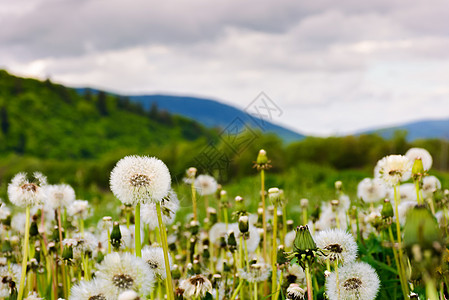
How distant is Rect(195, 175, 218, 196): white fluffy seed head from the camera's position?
4.05 metres

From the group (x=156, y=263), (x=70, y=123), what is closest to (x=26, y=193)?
(x=156, y=263)

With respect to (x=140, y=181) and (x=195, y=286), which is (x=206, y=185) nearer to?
(x=195, y=286)

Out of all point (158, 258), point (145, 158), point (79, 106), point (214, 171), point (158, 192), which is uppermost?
point (79, 106)

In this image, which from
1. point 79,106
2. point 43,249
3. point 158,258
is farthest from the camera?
point 79,106

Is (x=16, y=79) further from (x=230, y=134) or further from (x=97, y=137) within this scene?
(x=230, y=134)

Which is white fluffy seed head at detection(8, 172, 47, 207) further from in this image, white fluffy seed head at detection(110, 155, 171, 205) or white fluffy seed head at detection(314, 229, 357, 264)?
white fluffy seed head at detection(314, 229, 357, 264)

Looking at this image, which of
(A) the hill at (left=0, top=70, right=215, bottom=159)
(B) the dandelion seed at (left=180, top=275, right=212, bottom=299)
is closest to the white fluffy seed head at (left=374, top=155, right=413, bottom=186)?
(B) the dandelion seed at (left=180, top=275, right=212, bottom=299)

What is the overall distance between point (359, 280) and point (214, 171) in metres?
2.55

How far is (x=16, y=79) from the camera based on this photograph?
12925cm

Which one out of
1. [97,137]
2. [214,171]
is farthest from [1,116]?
[214,171]

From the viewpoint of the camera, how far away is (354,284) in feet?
6.55

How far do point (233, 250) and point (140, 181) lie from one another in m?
1.09

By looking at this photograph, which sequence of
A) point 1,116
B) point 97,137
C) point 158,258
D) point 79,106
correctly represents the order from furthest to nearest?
point 79,106 < point 97,137 < point 1,116 < point 158,258

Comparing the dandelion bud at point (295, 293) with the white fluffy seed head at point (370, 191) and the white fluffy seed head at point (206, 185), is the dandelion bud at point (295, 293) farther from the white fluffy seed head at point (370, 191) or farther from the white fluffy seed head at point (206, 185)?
the white fluffy seed head at point (370, 191)
